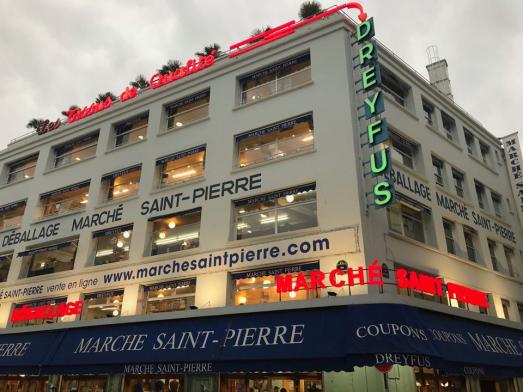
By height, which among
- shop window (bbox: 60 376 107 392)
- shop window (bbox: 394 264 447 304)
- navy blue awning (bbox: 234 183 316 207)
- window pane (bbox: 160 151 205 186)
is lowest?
shop window (bbox: 60 376 107 392)

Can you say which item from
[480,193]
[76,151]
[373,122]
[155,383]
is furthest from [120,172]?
[480,193]

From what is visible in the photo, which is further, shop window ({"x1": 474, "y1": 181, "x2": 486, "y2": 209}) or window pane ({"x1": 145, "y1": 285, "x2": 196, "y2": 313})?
shop window ({"x1": 474, "y1": 181, "x2": 486, "y2": 209})

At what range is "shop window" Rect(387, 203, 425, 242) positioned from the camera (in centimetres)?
1549

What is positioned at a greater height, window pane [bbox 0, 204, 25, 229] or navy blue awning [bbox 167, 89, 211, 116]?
navy blue awning [bbox 167, 89, 211, 116]

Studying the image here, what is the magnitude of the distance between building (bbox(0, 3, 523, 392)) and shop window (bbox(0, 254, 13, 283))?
0.39 feet

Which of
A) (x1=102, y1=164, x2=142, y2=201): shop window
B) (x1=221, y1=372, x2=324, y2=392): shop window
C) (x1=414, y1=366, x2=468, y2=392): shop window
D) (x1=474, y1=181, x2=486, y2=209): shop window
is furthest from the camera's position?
(x1=474, y1=181, x2=486, y2=209): shop window

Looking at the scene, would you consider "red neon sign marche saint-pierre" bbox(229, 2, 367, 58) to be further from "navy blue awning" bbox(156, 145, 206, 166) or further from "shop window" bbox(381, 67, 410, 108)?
"navy blue awning" bbox(156, 145, 206, 166)

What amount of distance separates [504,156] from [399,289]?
49.2 feet

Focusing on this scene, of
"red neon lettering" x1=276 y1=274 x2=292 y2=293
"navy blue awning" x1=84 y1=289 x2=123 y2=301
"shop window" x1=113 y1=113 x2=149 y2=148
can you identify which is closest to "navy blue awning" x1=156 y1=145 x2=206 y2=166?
"shop window" x1=113 y1=113 x2=149 y2=148

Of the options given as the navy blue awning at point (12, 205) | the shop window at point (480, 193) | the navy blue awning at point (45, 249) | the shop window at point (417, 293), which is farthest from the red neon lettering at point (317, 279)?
the navy blue awning at point (12, 205)

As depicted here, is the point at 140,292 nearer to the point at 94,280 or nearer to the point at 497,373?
the point at 94,280

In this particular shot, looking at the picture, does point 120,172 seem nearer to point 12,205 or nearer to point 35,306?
point 35,306

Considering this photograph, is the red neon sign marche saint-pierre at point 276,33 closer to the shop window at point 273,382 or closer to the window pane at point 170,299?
the window pane at point 170,299

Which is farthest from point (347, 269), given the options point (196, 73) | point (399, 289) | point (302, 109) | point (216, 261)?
point (196, 73)
